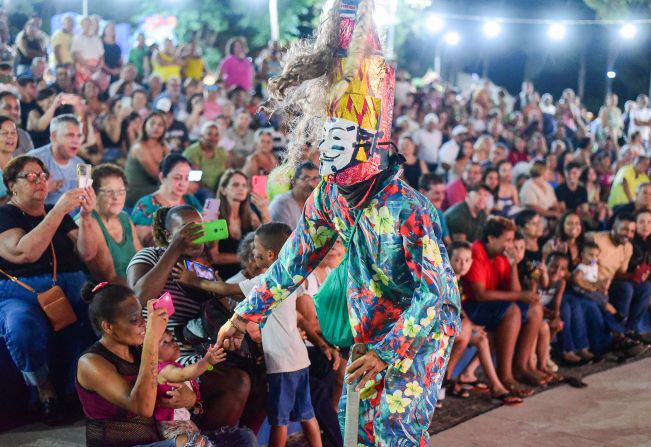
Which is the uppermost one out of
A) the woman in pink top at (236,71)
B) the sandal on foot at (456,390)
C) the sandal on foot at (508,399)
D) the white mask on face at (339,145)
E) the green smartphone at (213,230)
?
the woman in pink top at (236,71)

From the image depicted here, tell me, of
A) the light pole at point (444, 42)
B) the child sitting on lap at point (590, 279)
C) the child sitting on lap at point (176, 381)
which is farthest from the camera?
the light pole at point (444, 42)

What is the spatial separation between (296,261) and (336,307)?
0.89 ft

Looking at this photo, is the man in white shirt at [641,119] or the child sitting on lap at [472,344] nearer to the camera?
the child sitting on lap at [472,344]

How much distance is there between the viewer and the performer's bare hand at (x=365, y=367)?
3.22 m

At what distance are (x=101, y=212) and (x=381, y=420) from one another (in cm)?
296

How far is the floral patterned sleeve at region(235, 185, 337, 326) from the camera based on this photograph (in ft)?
12.0

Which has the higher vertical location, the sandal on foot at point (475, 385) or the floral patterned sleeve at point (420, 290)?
the floral patterned sleeve at point (420, 290)

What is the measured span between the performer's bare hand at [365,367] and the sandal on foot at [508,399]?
3343 mm

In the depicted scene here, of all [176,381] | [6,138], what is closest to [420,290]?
[176,381]

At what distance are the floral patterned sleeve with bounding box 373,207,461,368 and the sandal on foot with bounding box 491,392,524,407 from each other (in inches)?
125

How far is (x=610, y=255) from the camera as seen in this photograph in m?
8.48

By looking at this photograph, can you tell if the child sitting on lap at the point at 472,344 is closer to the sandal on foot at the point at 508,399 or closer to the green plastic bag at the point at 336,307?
the sandal on foot at the point at 508,399

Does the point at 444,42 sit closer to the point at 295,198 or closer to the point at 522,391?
the point at 295,198

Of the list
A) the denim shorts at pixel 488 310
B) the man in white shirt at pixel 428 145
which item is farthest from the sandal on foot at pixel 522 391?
the man in white shirt at pixel 428 145
